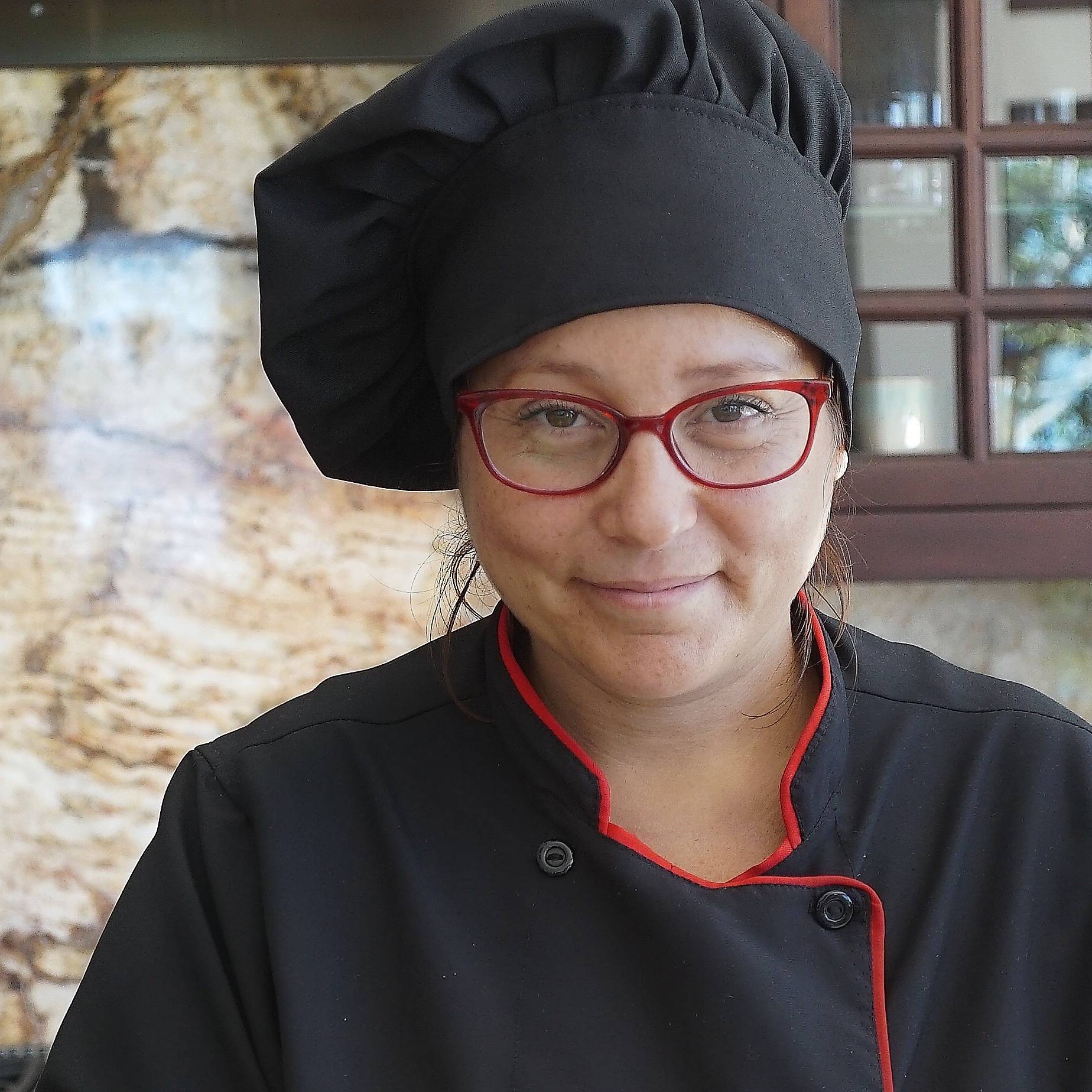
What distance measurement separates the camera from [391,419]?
1149 millimetres

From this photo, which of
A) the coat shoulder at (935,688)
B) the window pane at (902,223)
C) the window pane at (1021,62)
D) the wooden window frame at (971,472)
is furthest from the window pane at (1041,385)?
the coat shoulder at (935,688)

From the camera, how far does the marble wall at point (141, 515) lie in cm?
216

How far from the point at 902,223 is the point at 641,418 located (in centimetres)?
124

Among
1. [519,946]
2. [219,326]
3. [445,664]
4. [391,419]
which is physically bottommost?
[519,946]

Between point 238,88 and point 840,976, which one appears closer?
point 840,976

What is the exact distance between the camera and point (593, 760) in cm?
109

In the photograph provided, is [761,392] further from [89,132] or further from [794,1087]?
[89,132]

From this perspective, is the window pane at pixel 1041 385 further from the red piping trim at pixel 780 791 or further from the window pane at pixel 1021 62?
the red piping trim at pixel 780 791

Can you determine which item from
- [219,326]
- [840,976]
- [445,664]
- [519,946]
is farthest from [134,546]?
[840,976]

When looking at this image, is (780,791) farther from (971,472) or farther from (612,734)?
(971,472)

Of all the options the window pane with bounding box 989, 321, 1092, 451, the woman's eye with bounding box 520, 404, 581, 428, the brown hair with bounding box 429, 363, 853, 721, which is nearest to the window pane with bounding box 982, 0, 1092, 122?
the window pane with bounding box 989, 321, 1092, 451

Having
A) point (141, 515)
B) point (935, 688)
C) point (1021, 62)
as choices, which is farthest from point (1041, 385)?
point (141, 515)

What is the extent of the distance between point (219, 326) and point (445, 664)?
1209 millimetres

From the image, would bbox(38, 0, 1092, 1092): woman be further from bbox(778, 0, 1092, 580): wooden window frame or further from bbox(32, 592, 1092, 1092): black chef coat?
bbox(778, 0, 1092, 580): wooden window frame
